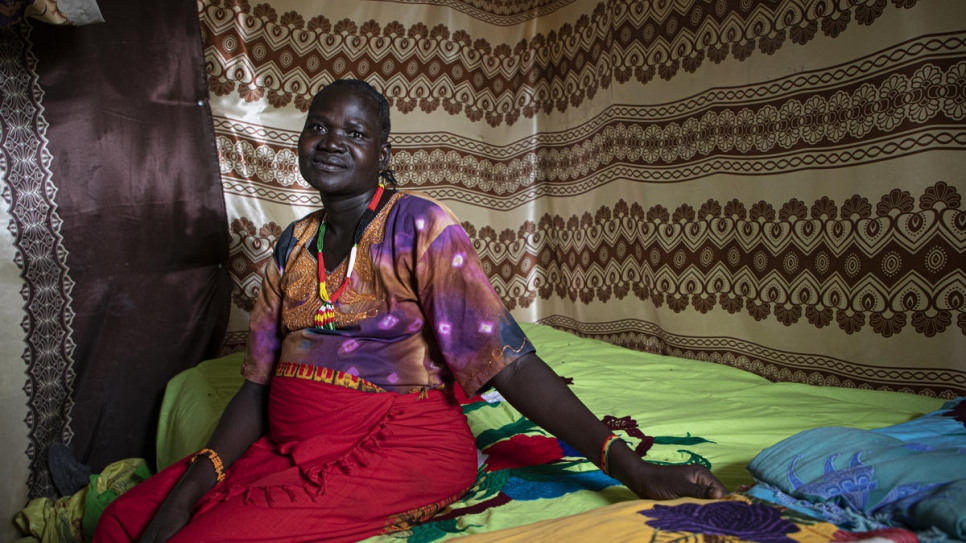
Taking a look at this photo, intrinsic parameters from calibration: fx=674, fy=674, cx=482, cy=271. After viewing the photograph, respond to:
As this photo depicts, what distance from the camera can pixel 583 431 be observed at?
4.52 ft

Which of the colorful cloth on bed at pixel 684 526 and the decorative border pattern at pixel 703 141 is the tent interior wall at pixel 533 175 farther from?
the colorful cloth on bed at pixel 684 526

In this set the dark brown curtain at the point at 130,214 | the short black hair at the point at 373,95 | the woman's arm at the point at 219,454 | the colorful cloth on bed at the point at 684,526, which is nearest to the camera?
the colorful cloth on bed at the point at 684,526

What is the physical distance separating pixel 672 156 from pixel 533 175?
1143 mm

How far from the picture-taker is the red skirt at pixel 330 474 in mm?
1334

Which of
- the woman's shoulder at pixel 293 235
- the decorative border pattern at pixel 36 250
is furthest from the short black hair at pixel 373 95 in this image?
the decorative border pattern at pixel 36 250

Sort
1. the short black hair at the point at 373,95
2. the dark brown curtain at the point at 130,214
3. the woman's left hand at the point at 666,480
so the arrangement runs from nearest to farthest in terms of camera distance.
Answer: the woman's left hand at the point at 666,480 → the short black hair at the point at 373,95 → the dark brown curtain at the point at 130,214

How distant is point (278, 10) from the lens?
3639mm

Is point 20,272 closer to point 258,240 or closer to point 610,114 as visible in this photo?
point 258,240

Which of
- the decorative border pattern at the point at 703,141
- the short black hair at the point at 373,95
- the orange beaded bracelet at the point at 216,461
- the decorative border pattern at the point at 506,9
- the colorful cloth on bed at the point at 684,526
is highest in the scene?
the decorative border pattern at the point at 506,9

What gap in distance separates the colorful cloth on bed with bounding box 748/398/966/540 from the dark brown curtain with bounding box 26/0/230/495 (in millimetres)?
2638

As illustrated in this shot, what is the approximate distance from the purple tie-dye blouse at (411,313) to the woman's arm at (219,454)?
0.64ft

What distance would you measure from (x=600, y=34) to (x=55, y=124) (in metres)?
2.68

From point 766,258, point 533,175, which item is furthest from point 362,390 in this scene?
point 533,175

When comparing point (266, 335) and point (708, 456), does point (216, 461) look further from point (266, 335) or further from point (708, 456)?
point (708, 456)
